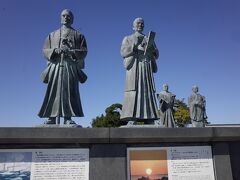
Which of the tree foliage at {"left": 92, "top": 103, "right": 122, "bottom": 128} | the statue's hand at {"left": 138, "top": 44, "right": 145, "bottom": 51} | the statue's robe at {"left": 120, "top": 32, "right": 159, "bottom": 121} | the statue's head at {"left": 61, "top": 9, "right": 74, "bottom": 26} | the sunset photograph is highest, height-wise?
the tree foliage at {"left": 92, "top": 103, "right": 122, "bottom": 128}

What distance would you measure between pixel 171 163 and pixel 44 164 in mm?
2673

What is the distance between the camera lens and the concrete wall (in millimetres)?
5887

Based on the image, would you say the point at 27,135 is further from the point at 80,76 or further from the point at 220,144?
the point at 220,144

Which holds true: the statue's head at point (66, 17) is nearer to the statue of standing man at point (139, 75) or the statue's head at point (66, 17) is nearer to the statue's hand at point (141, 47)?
the statue of standing man at point (139, 75)

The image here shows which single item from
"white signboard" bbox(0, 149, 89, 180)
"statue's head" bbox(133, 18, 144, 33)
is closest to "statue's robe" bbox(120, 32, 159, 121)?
"statue's head" bbox(133, 18, 144, 33)

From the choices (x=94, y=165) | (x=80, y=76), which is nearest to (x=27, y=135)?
(x=94, y=165)

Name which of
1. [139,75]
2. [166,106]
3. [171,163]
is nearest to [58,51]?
[139,75]

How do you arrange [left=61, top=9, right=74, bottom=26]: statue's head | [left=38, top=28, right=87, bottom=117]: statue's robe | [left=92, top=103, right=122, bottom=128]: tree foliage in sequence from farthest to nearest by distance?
[left=92, top=103, right=122, bottom=128]: tree foliage < [left=61, top=9, right=74, bottom=26]: statue's head < [left=38, top=28, right=87, bottom=117]: statue's robe

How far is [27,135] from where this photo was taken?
5816 mm

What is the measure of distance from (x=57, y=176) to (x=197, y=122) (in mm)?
10112

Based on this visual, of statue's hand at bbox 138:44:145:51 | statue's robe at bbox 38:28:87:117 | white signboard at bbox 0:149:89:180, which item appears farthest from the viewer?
statue's hand at bbox 138:44:145:51

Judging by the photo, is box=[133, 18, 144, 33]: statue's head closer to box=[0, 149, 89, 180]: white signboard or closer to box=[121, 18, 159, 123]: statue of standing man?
box=[121, 18, 159, 123]: statue of standing man

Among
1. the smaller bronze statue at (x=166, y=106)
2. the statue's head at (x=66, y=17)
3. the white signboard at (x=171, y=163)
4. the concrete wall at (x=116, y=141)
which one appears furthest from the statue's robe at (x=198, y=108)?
the statue's head at (x=66, y=17)

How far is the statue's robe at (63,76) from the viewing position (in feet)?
22.4
